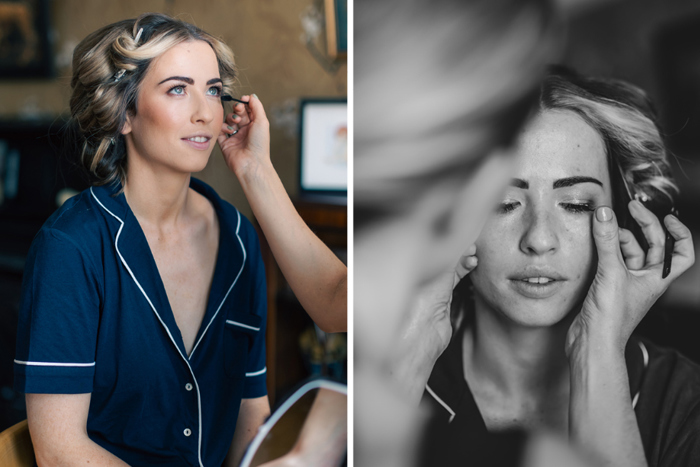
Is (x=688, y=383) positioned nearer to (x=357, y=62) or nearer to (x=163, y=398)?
(x=357, y=62)

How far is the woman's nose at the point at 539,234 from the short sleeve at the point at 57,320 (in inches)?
16.8

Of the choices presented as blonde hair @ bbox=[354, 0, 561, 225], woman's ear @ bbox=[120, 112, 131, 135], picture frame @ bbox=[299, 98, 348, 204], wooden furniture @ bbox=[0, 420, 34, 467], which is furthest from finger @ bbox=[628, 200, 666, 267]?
picture frame @ bbox=[299, 98, 348, 204]

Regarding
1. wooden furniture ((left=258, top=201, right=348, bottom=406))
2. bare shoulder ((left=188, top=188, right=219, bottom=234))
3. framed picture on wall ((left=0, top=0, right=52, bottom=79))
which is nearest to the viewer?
bare shoulder ((left=188, top=188, right=219, bottom=234))

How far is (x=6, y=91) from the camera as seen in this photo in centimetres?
113

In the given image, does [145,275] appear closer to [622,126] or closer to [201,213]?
[201,213]

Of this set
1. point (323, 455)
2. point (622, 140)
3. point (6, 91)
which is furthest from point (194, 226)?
point (6, 91)

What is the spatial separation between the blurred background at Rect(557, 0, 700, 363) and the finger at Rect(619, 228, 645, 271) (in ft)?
0.09

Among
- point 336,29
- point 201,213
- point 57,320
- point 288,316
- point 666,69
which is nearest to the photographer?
point 666,69

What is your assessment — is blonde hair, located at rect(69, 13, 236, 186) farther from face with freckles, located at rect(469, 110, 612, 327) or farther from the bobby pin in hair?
face with freckles, located at rect(469, 110, 612, 327)

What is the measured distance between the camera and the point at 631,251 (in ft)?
1.21

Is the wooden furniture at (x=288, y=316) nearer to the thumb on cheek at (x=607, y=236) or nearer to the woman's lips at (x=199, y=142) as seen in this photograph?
the woman's lips at (x=199, y=142)

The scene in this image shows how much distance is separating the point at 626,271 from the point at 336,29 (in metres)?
1.08

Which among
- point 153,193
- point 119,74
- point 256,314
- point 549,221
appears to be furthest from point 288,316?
point 549,221

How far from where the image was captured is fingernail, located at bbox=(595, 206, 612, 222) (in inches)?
14.5
